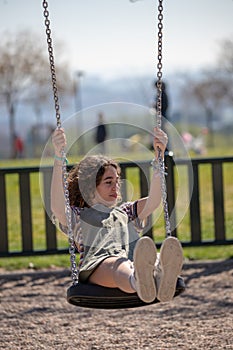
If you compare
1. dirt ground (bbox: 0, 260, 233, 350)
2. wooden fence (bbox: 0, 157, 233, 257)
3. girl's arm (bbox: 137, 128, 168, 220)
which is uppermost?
girl's arm (bbox: 137, 128, 168, 220)

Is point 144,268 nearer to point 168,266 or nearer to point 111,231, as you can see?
point 168,266

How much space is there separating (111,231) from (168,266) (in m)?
0.58

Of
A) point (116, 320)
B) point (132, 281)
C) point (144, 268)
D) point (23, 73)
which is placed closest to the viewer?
point (144, 268)

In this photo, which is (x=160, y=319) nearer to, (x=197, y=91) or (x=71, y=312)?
(x=71, y=312)

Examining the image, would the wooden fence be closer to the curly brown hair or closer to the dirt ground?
the dirt ground

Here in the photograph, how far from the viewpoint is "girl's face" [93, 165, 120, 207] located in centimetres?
426

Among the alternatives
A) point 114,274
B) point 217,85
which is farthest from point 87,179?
point 217,85

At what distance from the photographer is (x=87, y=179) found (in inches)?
170

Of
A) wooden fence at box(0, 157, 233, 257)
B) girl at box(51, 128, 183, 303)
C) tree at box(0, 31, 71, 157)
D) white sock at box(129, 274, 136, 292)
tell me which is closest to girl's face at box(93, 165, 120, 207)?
girl at box(51, 128, 183, 303)

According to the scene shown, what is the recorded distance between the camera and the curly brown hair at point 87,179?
4.29 metres

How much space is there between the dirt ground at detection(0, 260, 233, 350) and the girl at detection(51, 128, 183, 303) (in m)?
0.81

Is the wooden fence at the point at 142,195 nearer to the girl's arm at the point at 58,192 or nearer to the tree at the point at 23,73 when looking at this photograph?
the girl's arm at the point at 58,192

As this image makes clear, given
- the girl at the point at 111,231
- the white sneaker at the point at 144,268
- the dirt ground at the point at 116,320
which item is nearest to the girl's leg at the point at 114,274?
the girl at the point at 111,231

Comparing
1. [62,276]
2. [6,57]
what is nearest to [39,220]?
[62,276]
